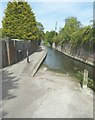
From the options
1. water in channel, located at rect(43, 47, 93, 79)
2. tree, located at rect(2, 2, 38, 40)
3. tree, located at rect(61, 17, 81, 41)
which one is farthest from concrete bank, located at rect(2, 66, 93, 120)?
tree, located at rect(61, 17, 81, 41)

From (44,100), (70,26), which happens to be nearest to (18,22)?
(70,26)

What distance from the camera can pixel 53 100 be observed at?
8.77 metres

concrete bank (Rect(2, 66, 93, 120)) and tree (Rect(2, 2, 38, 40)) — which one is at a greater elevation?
tree (Rect(2, 2, 38, 40))

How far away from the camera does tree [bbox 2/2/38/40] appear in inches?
1196

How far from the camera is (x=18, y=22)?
3077 cm

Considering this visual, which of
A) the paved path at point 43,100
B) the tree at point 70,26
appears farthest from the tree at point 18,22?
the paved path at point 43,100

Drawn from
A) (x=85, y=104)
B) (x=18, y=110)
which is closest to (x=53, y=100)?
(x=85, y=104)

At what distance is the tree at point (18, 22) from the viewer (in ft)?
99.7

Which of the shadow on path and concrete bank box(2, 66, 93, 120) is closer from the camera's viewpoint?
concrete bank box(2, 66, 93, 120)

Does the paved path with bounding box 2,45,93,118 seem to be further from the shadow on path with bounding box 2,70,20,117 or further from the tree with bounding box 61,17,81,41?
the tree with bounding box 61,17,81,41

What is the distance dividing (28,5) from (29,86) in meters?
25.0

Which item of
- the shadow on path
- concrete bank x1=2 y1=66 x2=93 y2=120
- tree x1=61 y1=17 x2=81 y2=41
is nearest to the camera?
concrete bank x1=2 y1=66 x2=93 y2=120

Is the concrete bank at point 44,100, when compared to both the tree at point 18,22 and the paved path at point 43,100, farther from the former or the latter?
the tree at point 18,22

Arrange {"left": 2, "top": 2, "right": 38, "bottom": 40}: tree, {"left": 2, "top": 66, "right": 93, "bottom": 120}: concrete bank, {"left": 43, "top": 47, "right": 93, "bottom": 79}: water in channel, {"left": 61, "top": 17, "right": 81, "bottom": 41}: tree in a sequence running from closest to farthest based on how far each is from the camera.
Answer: {"left": 2, "top": 66, "right": 93, "bottom": 120}: concrete bank < {"left": 43, "top": 47, "right": 93, "bottom": 79}: water in channel < {"left": 2, "top": 2, "right": 38, "bottom": 40}: tree < {"left": 61, "top": 17, "right": 81, "bottom": 41}: tree
